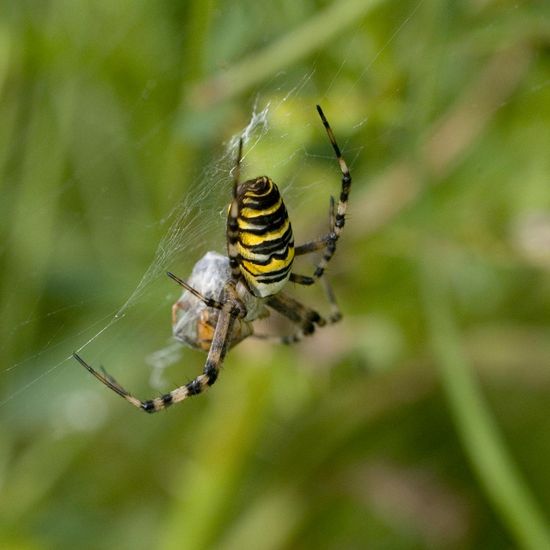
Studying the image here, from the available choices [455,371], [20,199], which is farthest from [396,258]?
[20,199]

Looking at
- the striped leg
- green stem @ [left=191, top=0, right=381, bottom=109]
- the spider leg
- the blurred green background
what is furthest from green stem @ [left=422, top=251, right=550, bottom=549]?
green stem @ [left=191, top=0, right=381, bottom=109]

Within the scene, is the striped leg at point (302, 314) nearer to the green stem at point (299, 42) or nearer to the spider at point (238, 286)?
the spider at point (238, 286)

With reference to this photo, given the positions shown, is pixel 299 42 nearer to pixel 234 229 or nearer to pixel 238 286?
pixel 234 229

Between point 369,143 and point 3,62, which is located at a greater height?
point 3,62

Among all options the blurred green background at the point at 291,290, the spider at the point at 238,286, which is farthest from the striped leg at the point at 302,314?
the blurred green background at the point at 291,290

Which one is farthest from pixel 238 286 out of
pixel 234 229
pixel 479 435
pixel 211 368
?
pixel 479 435

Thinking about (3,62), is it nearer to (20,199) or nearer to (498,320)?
(20,199)
